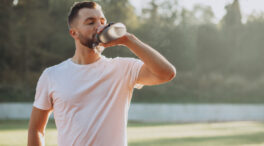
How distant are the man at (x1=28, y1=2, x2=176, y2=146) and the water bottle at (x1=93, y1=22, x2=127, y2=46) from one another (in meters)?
0.19

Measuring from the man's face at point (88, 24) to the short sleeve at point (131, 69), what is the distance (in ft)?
0.95

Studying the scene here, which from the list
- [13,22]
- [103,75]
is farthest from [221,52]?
[103,75]

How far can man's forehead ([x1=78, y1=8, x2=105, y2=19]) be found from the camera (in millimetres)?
3213

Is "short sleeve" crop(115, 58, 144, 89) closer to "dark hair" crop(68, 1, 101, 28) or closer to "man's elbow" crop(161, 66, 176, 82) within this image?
"man's elbow" crop(161, 66, 176, 82)

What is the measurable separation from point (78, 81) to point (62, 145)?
481mm

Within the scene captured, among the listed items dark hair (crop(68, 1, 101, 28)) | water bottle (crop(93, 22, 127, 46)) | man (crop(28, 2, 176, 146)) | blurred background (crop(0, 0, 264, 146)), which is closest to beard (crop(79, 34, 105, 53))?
man (crop(28, 2, 176, 146))

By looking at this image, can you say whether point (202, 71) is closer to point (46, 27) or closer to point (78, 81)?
point (46, 27)

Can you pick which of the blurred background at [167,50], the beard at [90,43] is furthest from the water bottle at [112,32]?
the blurred background at [167,50]

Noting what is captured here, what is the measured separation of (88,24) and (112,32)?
55cm

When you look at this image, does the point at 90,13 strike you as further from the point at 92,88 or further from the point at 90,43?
the point at 92,88

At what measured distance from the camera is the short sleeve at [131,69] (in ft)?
10.5

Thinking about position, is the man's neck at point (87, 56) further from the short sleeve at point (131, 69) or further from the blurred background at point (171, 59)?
the blurred background at point (171, 59)

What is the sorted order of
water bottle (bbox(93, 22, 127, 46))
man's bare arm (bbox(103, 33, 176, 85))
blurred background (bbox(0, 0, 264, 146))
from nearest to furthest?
water bottle (bbox(93, 22, 127, 46)) < man's bare arm (bbox(103, 33, 176, 85)) < blurred background (bbox(0, 0, 264, 146))

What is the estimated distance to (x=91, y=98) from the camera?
10.4 feet
